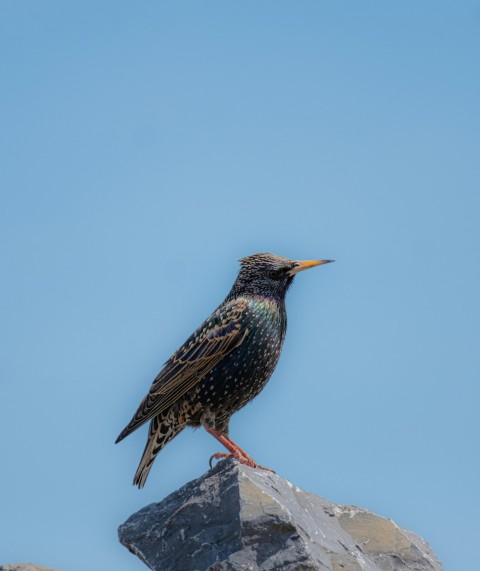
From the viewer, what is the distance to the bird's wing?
8.80 meters

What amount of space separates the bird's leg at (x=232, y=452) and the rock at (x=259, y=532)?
0.38 metres

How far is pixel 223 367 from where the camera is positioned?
8.78m

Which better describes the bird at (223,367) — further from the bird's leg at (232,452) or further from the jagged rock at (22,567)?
the jagged rock at (22,567)

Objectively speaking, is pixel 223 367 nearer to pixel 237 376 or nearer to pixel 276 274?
pixel 237 376

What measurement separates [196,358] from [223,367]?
0.81 ft

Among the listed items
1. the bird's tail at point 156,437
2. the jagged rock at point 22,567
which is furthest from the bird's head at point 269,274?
the jagged rock at point 22,567

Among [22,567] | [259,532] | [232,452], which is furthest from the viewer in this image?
[232,452]

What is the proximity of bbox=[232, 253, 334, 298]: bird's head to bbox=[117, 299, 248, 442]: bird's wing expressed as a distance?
0.23m

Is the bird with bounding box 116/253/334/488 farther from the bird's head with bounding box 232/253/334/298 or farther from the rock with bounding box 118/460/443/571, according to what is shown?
the rock with bounding box 118/460/443/571

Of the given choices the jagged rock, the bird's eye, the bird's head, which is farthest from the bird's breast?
the jagged rock

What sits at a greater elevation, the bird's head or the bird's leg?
the bird's head

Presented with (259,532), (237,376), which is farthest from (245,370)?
(259,532)

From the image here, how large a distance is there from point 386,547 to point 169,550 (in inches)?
70.7

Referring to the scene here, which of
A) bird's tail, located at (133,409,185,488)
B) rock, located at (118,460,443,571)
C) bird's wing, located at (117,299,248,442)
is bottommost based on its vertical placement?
rock, located at (118,460,443,571)
